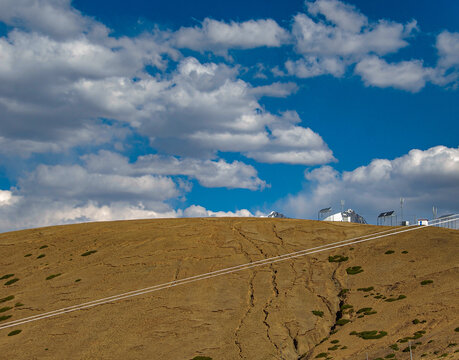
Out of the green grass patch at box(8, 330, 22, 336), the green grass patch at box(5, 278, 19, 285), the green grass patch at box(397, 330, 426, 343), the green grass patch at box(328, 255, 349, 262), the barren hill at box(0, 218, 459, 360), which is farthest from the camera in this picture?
the green grass patch at box(5, 278, 19, 285)

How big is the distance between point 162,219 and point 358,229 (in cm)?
3642

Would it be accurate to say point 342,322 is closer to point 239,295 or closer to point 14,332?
point 239,295

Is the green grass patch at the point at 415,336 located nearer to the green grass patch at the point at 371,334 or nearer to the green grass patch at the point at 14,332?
the green grass patch at the point at 371,334

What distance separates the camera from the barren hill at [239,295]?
153 ft

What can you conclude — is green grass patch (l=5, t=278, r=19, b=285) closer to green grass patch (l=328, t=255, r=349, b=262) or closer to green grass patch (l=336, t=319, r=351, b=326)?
green grass patch (l=328, t=255, r=349, b=262)

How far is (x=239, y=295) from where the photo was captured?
2248 inches

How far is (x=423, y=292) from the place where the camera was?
5172 cm

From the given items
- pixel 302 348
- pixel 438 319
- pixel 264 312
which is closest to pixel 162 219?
pixel 264 312

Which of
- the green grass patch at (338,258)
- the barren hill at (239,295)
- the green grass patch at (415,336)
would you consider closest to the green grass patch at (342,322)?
the barren hill at (239,295)

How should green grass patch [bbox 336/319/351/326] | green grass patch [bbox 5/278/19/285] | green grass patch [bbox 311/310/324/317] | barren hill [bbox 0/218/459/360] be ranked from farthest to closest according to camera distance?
green grass patch [bbox 5/278/19/285], green grass patch [bbox 311/310/324/317], green grass patch [bbox 336/319/351/326], barren hill [bbox 0/218/459/360]

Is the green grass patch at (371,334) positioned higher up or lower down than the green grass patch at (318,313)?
lower down

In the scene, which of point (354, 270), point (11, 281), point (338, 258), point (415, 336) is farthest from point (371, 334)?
point (11, 281)

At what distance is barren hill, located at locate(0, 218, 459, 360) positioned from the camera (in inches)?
1833

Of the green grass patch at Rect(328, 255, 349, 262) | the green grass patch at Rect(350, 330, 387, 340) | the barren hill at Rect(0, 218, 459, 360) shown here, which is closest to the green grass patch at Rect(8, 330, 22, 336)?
the barren hill at Rect(0, 218, 459, 360)
